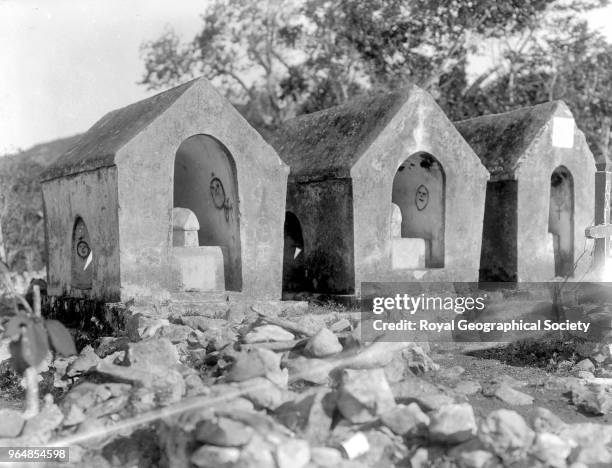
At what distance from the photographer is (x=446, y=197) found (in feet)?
37.0

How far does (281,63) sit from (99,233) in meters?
15.9

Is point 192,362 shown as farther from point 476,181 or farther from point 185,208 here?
point 476,181

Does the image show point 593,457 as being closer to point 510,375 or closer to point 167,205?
point 510,375

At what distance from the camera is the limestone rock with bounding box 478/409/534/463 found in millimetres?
4617

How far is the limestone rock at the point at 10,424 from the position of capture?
5.03 metres

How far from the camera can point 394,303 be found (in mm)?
9719

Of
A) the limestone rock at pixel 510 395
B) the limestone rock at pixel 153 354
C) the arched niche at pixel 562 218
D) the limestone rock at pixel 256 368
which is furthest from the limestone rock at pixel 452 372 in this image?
the arched niche at pixel 562 218

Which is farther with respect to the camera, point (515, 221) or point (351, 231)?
point (515, 221)

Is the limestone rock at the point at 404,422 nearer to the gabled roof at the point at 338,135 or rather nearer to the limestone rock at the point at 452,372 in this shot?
the limestone rock at the point at 452,372

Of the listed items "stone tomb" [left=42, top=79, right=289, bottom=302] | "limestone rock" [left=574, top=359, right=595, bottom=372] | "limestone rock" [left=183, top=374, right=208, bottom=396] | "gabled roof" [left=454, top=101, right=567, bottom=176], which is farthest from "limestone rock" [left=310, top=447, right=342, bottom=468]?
"gabled roof" [left=454, top=101, right=567, bottom=176]

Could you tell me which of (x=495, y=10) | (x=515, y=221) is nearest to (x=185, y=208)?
(x=515, y=221)

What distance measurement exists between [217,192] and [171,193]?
131 cm

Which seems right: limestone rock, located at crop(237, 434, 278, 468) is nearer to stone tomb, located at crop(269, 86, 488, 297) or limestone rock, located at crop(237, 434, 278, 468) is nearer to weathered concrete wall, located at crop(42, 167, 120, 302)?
weathered concrete wall, located at crop(42, 167, 120, 302)

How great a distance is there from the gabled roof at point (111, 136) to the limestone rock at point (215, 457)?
5.09 metres
